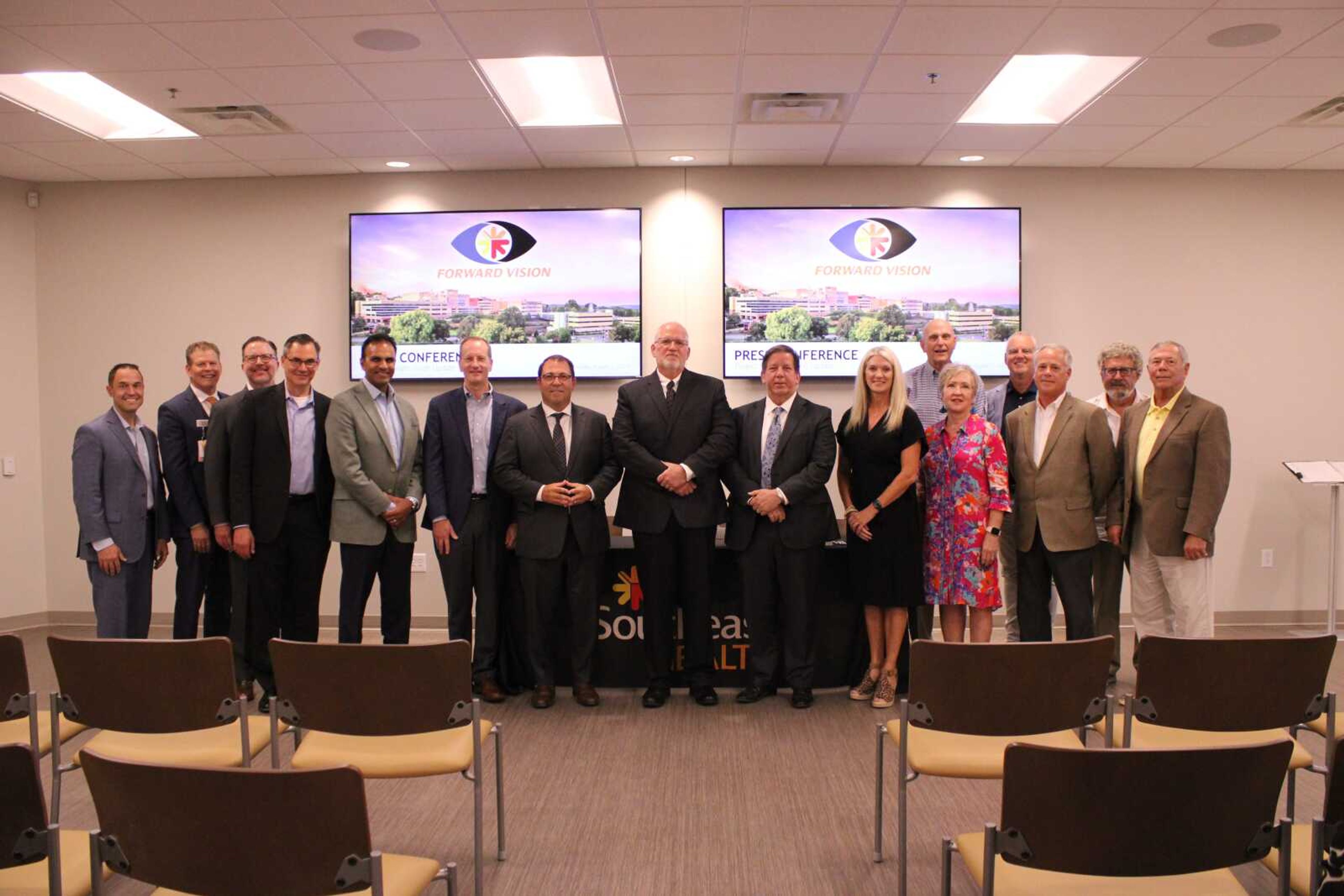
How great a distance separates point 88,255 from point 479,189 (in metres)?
3.04

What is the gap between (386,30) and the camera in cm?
414

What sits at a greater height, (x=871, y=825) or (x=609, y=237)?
(x=609, y=237)

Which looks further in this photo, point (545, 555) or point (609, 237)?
point (609, 237)

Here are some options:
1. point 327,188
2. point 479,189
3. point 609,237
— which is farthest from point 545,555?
point 327,188

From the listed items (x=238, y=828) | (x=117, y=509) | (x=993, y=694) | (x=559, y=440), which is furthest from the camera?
(x=559, y=440)

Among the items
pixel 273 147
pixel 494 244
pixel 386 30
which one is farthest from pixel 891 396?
pixel 273 147

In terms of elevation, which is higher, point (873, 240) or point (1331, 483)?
point (873, 240)

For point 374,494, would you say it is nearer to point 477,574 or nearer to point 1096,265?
point 477,574

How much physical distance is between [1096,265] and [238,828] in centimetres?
657

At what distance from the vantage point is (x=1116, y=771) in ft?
5.23

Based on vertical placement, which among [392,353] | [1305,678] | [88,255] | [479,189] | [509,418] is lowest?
[1305,678]

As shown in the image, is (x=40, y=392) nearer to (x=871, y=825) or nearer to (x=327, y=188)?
(x=327, y=188)

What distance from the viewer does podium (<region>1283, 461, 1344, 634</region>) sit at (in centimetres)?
598

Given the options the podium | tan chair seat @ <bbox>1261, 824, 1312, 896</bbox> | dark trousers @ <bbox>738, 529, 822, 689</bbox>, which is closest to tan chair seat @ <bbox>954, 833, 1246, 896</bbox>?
tan chair seat @ <bbox>1261, 824, 1312, 896</bbox>
